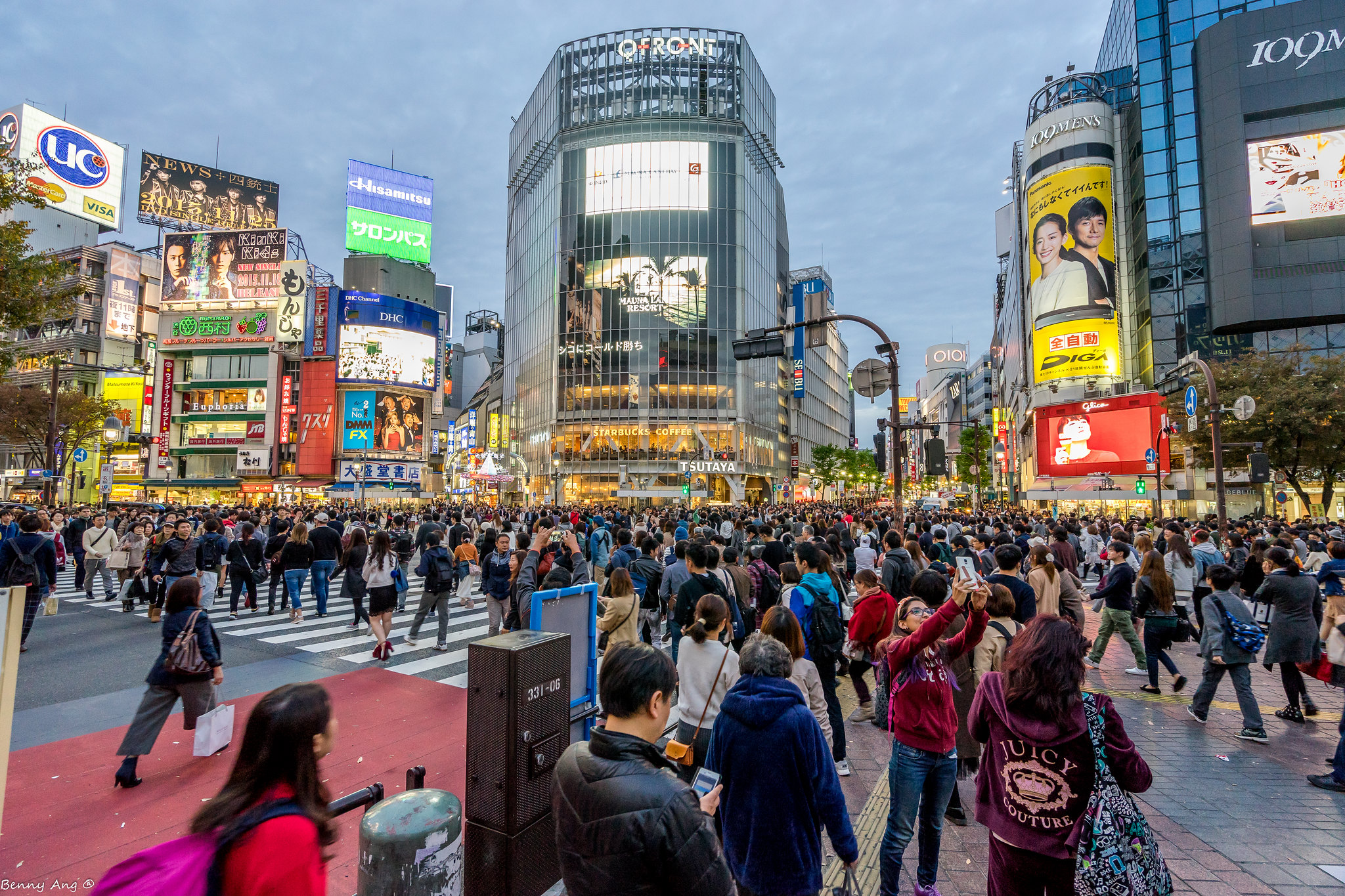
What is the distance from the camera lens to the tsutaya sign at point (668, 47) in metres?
58.7

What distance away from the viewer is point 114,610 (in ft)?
41.7

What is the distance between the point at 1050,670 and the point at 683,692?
7.12ft

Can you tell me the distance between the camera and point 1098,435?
40.8 metres

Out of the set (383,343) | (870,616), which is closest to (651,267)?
(383,343)

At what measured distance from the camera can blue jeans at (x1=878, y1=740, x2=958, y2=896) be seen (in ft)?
11.7

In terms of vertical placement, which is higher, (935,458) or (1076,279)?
(1076,279)

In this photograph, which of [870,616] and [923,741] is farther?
[870,616]

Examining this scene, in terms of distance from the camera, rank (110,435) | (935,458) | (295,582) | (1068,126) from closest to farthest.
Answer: (295,582)
(935,458)
(1068,126)
(110,435)

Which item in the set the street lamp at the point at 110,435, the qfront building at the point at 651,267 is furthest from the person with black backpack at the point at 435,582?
the qfront building at the point at 651,267

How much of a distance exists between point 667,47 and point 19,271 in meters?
59.7

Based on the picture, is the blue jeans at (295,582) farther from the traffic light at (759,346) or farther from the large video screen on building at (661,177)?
the large video screen on building at (661,177)

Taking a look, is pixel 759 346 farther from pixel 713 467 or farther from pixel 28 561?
pixel 713 467
